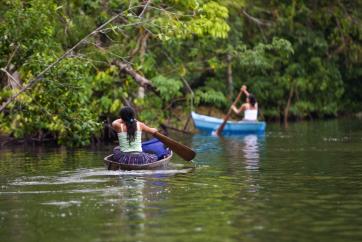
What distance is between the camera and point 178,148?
20.6 meters

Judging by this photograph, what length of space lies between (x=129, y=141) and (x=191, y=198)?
4.90 meters

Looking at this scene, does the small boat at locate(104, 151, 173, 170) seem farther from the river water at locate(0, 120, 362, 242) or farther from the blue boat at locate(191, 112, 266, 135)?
the blue boat at locate(191, 112, 266, 135)

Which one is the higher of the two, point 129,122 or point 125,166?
point 129,122

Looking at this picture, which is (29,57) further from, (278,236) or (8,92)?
(278,236)

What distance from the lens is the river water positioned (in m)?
11.7

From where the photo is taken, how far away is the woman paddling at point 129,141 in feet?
63.5

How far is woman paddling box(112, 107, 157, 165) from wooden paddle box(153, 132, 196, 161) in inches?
26.7

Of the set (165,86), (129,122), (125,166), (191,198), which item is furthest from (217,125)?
(191,198)

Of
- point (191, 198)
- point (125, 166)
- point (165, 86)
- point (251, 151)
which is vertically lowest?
point (191, 198)

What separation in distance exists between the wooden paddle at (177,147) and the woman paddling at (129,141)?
677mm

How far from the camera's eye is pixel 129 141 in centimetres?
1952

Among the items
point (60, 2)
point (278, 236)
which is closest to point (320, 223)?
point (278, 236)

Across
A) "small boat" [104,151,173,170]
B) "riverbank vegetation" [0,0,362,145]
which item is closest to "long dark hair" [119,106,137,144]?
"small boat" [104,151,173,170]

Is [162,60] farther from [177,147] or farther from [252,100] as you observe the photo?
[177,147]
